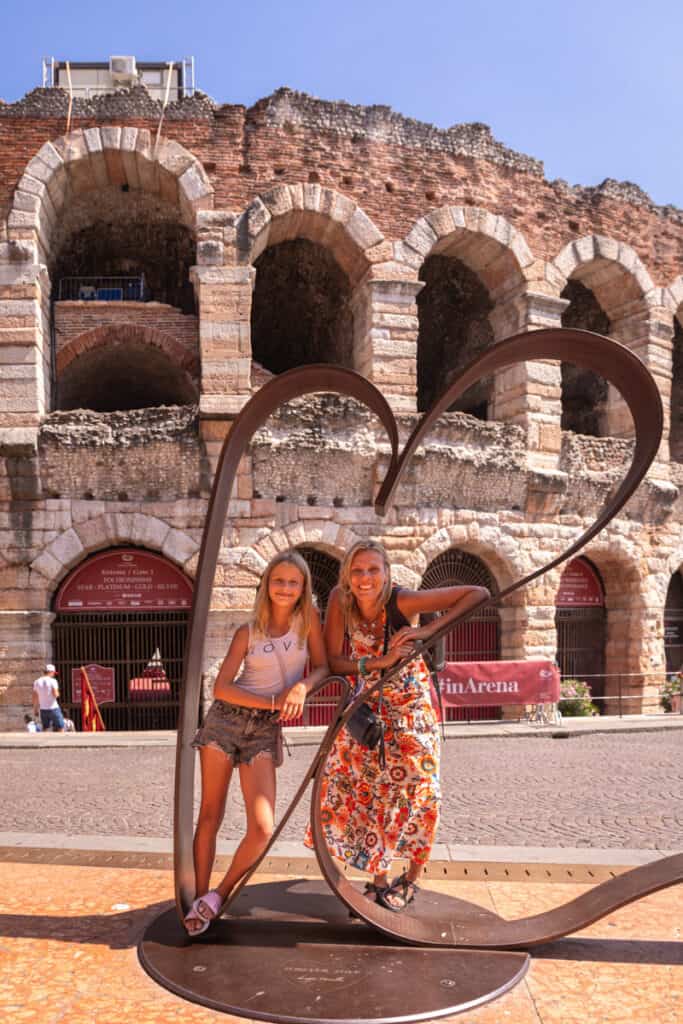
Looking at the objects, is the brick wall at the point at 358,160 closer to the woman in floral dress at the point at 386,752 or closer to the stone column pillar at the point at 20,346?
the stone column pillar at the point at 20,346

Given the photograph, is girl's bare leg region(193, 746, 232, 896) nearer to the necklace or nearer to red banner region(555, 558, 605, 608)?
the necklace

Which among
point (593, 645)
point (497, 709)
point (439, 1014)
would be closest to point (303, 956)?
point (439, 1014)

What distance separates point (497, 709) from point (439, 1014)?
39.9ft

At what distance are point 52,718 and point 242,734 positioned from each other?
380 inches

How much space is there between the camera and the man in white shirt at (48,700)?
12008 millimetres

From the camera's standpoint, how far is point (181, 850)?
11.9ft

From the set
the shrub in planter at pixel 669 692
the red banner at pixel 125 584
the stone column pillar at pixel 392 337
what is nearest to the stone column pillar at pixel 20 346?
the red banner at pixel 125 584

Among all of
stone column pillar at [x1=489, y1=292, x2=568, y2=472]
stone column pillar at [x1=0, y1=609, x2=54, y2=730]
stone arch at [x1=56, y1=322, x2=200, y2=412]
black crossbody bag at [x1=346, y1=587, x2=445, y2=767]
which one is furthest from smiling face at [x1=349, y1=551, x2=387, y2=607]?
stone arch at [x1=56, y1=322, x2=200, y2=412]

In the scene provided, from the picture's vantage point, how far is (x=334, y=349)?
16.8 meters

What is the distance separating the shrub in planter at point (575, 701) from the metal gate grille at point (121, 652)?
645 centimetres

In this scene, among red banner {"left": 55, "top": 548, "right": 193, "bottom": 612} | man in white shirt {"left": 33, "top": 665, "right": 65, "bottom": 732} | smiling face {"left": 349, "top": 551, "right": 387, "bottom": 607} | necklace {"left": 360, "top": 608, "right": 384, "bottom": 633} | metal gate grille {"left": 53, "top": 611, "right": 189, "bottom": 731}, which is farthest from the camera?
metal gate grille {"left": 53, "top": 611, "right": 189, "bottom": 731}

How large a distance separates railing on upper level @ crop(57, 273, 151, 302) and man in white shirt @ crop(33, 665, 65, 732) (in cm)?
762

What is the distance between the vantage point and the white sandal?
3.46m

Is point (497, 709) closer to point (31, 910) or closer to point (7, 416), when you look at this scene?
point (7, 416)
